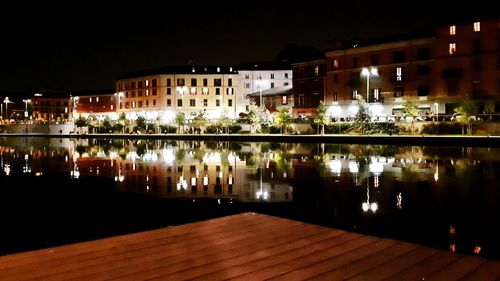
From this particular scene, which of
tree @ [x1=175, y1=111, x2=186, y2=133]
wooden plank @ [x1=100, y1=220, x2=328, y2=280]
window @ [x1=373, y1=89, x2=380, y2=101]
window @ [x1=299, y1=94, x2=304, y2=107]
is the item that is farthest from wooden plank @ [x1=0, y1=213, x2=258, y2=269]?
window @ [x1=299, y1=94, x2=304, y2=107]

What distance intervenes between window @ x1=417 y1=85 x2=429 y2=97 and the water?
39894mm

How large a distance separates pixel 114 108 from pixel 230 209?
117 m

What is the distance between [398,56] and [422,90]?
5340 mm

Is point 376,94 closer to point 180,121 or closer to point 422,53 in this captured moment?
point 422,53

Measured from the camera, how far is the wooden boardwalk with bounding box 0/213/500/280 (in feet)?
19.0

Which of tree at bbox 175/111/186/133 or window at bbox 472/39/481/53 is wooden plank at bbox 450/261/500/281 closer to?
window at bbox 472/39/481/53

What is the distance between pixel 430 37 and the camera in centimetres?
6088

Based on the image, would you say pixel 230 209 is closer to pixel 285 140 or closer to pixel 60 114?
pixel 285 140

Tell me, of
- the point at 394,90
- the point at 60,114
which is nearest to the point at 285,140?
the point at 394,90

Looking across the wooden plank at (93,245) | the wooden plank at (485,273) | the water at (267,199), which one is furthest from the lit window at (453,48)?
the wooden plank at (485,273)

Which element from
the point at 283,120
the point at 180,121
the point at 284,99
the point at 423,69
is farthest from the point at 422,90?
the point at 180,121

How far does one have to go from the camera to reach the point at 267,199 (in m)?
13.8

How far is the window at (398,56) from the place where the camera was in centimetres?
6347

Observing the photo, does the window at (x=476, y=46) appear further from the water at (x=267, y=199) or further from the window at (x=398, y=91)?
the water at (x=267, y=199)
